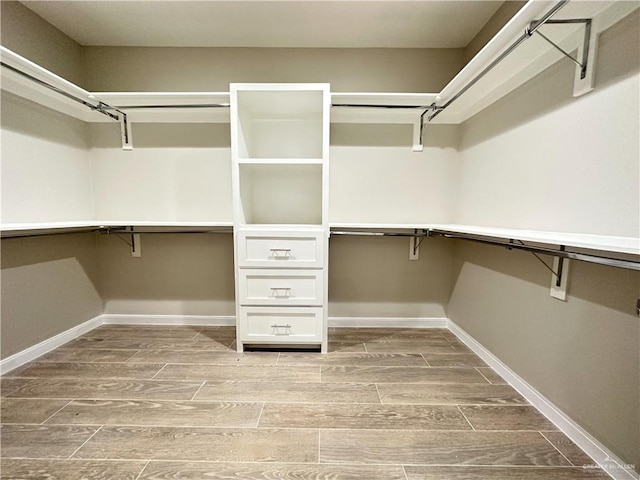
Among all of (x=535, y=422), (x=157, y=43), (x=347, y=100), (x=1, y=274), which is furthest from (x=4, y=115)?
(x=535, y=422)

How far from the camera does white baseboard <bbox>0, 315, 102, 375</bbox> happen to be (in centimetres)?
153

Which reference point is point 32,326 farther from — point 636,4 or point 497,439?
point 636,4

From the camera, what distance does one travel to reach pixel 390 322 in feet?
7.18

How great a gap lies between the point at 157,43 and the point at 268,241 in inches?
70.1

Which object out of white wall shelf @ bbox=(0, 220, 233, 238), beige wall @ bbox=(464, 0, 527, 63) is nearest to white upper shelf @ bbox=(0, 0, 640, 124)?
→ beige wall @ bbox=(464, 0, 527, 63)

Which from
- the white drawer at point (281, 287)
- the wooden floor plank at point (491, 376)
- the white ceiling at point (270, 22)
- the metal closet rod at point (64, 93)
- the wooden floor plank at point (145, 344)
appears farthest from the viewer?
the wooden floor plank at point (145, 344)

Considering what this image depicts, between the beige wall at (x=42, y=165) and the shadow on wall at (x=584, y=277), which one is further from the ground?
the beige wall at (x=42, y=165)

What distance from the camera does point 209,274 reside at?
7.13 ft

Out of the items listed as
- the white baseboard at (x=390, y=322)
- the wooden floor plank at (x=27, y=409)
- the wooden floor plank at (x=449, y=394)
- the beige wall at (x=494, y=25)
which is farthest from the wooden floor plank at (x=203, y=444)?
the beige wall at (x=494, y=25)

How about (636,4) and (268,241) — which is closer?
(636,4)

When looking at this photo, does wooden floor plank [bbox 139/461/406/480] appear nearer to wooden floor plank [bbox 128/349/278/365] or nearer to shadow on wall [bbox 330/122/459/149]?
wooden floor plank [bbox 128/349/278/365]

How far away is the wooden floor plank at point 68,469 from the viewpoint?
3.01 ft

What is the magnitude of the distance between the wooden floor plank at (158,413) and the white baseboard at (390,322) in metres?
1.05

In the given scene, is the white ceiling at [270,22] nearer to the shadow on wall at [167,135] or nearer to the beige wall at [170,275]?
the shadow on wall at [167,135]
